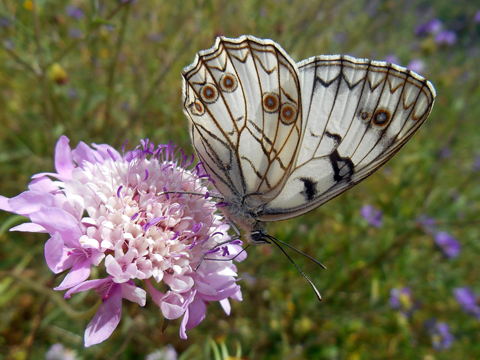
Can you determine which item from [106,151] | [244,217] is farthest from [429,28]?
[106,151]

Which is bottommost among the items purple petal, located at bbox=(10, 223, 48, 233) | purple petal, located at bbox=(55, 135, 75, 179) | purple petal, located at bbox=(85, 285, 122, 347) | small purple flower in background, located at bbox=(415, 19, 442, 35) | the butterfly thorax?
purple petal, located at bbox=(85, 285, 122, 347)

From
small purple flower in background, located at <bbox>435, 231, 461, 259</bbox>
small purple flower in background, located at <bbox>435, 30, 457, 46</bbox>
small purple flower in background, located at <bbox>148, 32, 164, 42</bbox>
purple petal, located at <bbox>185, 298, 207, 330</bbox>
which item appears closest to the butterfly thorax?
purple petal, located at <bbox>185, 298, 207, 330</bbox>

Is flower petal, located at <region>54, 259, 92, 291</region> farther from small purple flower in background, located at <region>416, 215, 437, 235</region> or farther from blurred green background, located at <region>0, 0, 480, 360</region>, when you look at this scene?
small purple flower in background, located at <region>416, 215, 437, 235</region>

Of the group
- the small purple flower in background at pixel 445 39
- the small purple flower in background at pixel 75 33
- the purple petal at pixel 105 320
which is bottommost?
the purple petal at pixel 105 320

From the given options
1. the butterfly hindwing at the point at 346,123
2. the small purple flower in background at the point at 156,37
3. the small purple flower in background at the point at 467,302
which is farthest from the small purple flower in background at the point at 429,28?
the butterfly hindwing at the point at 346,123

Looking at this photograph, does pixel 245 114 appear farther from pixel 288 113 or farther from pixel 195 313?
pixel 195 313

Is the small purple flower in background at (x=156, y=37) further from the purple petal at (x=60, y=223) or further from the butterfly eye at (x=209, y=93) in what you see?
the purple petal at (x=60, y=223)

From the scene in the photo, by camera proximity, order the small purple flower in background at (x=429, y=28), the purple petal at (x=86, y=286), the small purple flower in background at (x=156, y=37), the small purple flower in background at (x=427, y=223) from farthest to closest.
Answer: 1. the small purple flower in background at (x=429, y=28)
2. the small purple flower in background at (x=156, y=37)
3. the small purple flower in background at (x=427, y=223)
4. the purple petal at (x=86, y=286)
